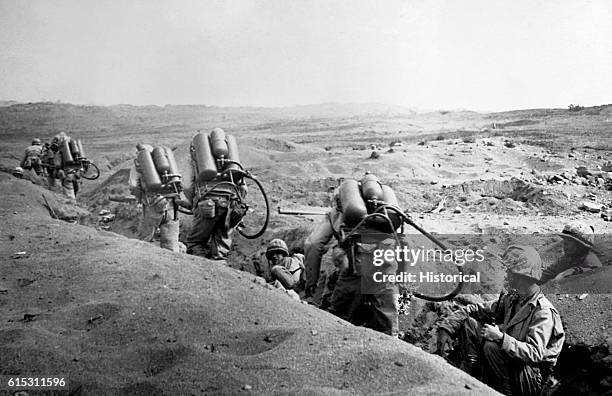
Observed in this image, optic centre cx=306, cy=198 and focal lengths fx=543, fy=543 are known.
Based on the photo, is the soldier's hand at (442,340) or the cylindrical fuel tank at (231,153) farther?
the cylindrical fuel tank at (231,153)

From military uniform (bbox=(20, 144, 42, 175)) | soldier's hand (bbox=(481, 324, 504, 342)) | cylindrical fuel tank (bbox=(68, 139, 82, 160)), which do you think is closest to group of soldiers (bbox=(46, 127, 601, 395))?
soldier's hand (bbox=(481, 324, 504, 342))

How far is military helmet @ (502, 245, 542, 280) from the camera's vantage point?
3.67 metres

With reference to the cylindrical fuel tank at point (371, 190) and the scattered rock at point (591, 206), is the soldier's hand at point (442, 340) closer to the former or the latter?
the cylindrical fuel tank at point (371, 190)

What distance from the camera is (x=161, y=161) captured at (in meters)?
6.64

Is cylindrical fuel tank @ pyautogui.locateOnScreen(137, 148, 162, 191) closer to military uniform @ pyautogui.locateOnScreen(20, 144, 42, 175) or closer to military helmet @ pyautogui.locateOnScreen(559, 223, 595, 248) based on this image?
military helmet @ pyautogui.locateOnScreen(559, 223, 595, 248)

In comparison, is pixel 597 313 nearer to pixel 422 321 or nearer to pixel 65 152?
pixel 422 321

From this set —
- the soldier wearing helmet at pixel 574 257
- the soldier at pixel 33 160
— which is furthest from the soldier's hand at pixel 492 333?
the soldier at pixel 33 160

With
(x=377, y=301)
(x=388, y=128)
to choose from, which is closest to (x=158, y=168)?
(x=377, y=301)

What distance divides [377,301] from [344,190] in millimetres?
971

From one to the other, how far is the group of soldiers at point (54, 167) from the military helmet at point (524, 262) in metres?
9.49

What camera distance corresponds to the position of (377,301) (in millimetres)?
4430

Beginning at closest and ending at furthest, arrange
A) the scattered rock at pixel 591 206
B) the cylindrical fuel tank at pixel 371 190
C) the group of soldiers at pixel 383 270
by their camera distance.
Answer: the group of soldiers at pixel 383 270 < the cylindrical fuel tank at pixel 371 190 < the scattered rock at pixel 591 206

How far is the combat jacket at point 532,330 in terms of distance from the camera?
344cm

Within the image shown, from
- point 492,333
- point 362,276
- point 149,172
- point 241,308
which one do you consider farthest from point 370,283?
point 149,172
